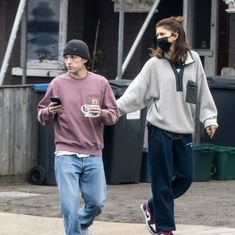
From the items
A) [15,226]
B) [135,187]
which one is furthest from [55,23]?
[15,226]

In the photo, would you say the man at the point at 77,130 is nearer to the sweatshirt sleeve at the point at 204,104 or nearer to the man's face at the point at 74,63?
the man's face at the point at 74,63

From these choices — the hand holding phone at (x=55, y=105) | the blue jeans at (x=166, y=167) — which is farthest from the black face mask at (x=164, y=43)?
the hand holding phone at (x=55, y=105)

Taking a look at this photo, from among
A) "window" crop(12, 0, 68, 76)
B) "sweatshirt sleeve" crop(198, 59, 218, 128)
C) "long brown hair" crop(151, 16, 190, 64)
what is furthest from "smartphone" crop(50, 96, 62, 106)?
"window" crop(12, 0, 68, 76)

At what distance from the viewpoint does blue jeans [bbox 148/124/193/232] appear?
7.70m

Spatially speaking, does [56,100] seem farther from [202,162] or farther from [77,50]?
[202,162]

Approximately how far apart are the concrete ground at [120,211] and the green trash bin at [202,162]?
53 cm

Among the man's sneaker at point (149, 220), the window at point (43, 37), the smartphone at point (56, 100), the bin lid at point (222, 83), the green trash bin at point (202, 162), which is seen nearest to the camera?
the smartphone at point (56, 100)

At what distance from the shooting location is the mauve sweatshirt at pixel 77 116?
7.20 m

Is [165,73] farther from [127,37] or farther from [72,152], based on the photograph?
[127,37]

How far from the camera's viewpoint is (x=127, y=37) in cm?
1638

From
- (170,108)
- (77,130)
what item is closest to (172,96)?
(170,108)

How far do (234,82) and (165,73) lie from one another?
586cm

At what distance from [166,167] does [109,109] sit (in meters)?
0.74

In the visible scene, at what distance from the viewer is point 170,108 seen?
303 inches
